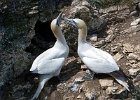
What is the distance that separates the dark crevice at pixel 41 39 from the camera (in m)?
11.4

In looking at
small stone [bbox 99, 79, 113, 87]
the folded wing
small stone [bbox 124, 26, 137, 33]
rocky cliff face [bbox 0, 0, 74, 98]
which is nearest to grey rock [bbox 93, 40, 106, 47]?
small stone [bbox 124, 26, 137, 33]

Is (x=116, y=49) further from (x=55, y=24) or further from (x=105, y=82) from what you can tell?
(x=55, y=24)

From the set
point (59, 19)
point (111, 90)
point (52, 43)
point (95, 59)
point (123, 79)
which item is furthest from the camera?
point (52, 43)

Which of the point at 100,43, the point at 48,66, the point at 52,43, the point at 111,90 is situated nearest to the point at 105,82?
the point at 111,90

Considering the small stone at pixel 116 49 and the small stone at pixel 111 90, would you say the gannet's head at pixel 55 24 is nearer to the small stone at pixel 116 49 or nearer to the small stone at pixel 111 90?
the small stone at pixel 116 49

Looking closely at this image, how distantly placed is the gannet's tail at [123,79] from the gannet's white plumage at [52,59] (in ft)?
3.43

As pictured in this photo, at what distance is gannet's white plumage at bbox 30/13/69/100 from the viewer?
34.2 ft

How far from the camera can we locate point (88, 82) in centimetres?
1042

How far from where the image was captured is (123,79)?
10219 mm

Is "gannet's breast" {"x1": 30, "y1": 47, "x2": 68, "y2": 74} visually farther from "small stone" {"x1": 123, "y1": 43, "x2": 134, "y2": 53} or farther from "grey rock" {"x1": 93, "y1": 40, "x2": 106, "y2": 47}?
"small stone" {"x1": 123, "y1": 43, "x2": 134, "y2": 53}

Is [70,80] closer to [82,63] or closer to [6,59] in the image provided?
[82,63]

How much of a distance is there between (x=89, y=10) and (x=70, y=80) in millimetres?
1758

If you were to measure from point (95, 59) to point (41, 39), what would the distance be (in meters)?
1.59

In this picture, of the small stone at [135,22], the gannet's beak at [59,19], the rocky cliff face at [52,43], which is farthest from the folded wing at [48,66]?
the small stone at [135,22]
